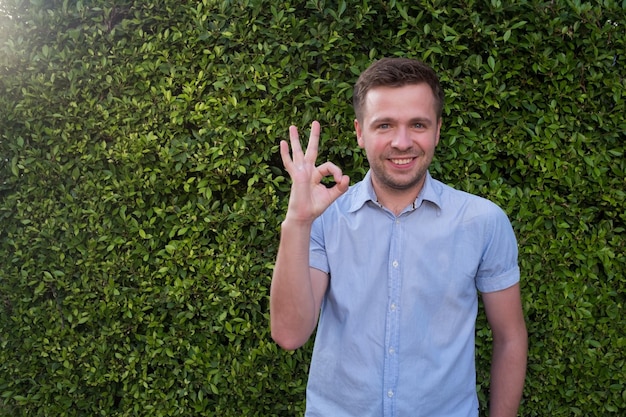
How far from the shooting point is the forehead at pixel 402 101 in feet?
7.48

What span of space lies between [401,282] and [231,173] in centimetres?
157

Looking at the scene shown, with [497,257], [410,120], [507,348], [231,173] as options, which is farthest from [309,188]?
[231,173]

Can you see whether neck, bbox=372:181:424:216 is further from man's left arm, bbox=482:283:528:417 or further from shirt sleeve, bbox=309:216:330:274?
man's left arm, bbox=482:283:528:417

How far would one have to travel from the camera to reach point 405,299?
2285 millimetres

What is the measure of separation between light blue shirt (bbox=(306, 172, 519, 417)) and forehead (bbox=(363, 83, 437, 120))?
288 mm

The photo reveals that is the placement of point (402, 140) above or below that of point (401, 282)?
above

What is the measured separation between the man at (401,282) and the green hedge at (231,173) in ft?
3.59

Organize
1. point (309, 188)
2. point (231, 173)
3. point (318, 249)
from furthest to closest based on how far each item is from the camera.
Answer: point (231, 173) < point (318, 249) < point (309, 188)

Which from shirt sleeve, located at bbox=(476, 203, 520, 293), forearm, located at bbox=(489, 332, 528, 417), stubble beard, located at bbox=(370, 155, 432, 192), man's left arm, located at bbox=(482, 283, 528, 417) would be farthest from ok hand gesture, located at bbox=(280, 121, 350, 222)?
forearm, located at bbox=(489, 332, 528, 417)

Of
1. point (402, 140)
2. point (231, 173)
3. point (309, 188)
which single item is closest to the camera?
point (309, 188)

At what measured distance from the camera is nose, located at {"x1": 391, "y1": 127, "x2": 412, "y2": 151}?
224 centimetres

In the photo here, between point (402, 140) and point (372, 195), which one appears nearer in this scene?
point (402, 140)

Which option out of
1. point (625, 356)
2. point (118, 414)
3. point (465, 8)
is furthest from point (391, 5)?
point (118, 414)

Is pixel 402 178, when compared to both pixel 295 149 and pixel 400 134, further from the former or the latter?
pixel 295 149
